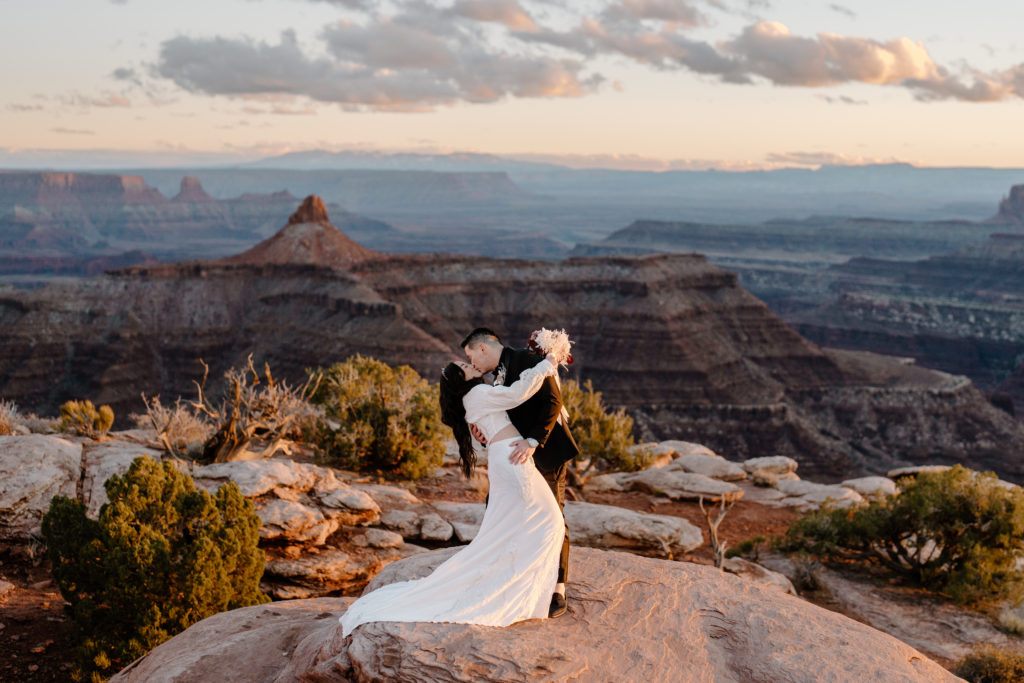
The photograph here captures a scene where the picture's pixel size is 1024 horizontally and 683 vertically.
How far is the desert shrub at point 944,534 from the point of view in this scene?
15008 millimetres

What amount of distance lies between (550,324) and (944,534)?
7674 cm

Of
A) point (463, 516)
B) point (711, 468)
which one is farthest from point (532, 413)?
point (711, 468)

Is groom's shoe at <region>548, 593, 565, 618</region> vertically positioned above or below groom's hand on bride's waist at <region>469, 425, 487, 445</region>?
below

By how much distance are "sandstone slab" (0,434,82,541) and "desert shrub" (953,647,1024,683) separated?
13635mm

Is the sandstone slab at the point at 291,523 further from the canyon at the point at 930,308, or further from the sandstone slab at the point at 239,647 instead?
the canyon at the point at 930,308

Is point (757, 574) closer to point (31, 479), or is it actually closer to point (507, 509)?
point (507, 509)

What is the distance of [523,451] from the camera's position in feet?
24.5

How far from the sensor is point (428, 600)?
726cm

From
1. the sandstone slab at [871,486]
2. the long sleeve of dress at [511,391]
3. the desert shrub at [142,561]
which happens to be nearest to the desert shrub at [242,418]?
the desert shrub at [142,561]

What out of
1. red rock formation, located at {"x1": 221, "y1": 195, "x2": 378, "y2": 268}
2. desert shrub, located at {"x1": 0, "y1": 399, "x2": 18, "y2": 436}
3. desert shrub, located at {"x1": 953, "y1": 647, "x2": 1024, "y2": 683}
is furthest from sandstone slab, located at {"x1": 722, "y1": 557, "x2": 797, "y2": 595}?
red rock formation, located at {"x1": 221, "y1": 195, "x2": 378, "y2": 268}

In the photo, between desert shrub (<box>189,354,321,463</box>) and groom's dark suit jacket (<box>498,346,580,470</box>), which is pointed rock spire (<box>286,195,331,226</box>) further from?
groom's dark suit jacket (<box>498,346,580,470</box>)

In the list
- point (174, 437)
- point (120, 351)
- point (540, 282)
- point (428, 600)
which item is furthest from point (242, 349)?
point (428, 600)

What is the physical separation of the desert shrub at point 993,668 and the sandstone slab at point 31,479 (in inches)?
537

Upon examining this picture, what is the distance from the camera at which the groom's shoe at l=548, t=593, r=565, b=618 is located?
7.68 meters
